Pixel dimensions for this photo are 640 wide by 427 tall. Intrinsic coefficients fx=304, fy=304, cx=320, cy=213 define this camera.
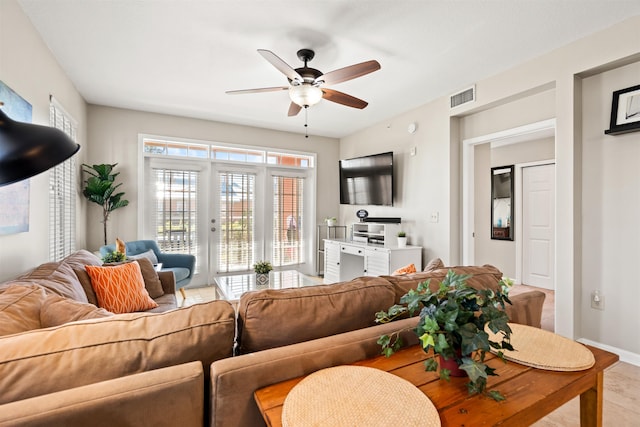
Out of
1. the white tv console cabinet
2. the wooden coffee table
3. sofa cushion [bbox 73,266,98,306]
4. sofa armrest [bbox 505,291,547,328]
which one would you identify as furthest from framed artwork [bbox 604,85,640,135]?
sofa cushion [bbox 73,266,98,306]

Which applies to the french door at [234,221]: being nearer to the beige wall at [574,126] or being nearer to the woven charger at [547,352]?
A: the beige wall at [574,126]

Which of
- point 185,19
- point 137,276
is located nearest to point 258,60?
point 185,19

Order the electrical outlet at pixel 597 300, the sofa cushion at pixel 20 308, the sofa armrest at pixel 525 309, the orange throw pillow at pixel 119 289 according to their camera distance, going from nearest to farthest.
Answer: the sofa cushion at pixel 20 308, the sofa armrest at pixel 525 309, the orange throw pillow at pixel 119 289, the electrical outlet at pixel 597 300

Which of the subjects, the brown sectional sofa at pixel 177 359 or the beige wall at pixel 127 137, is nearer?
the brown sectional sofa at pixel 177 359

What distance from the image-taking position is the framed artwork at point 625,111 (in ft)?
7.46

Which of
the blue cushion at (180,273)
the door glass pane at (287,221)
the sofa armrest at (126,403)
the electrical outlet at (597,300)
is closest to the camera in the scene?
the sofa armrest at (126,403)

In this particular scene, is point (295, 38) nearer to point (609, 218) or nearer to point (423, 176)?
point (423, 176)

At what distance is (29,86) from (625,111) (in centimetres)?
442

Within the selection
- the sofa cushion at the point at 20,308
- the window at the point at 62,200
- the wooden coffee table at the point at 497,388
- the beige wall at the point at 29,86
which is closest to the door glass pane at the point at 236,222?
the window at the point at 62,200

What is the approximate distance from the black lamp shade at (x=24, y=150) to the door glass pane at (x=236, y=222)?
13.2 feet

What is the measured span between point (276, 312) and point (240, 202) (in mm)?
4101

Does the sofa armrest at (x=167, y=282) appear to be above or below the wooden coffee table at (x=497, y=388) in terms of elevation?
below

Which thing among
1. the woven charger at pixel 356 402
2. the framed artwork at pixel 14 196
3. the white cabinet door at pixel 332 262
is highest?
the framed artwork at pixel 14 196

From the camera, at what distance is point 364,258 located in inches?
172
